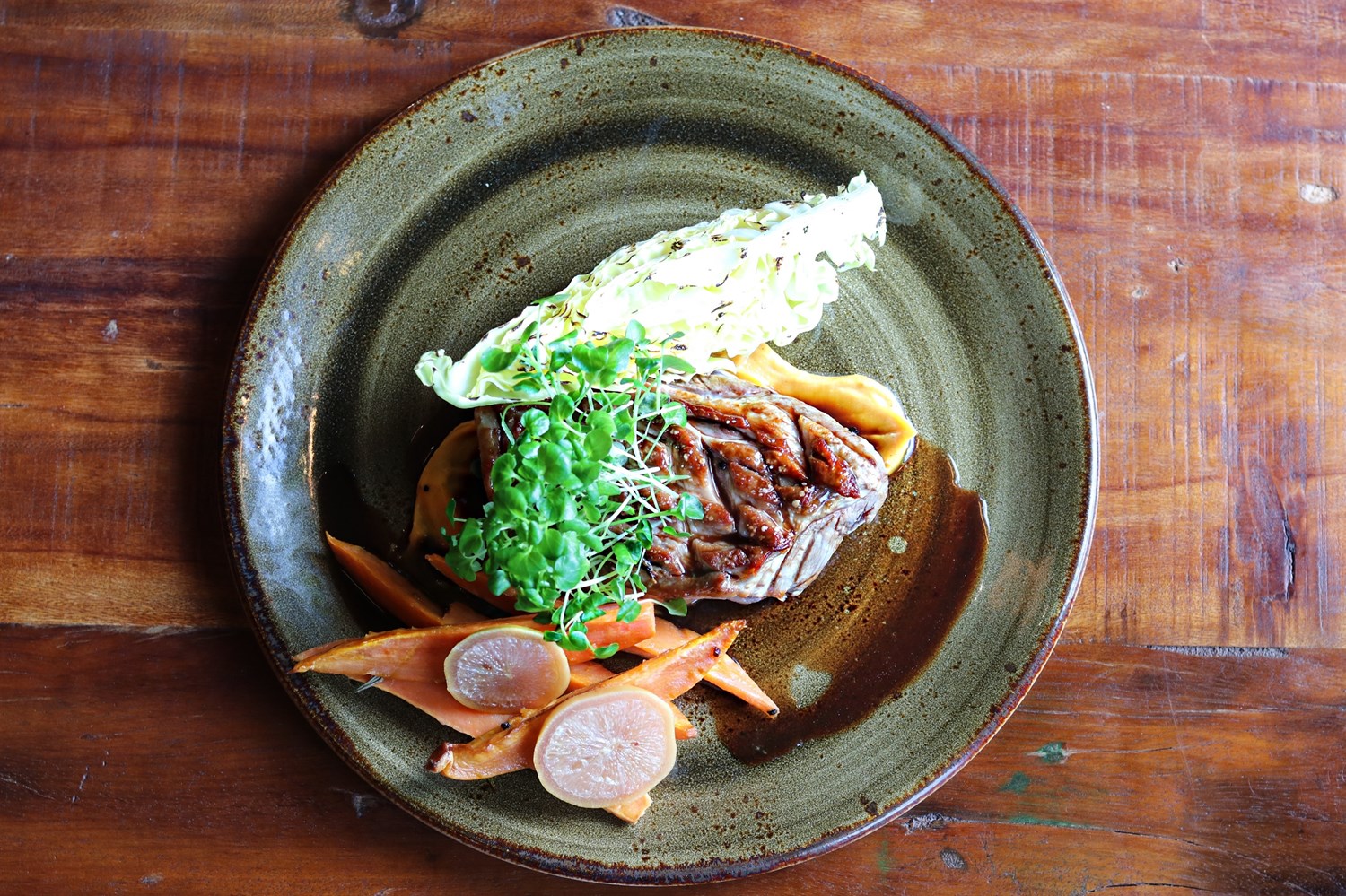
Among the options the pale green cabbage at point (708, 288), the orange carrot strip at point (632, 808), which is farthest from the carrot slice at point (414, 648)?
the pale green cabbage at point (708, 288)

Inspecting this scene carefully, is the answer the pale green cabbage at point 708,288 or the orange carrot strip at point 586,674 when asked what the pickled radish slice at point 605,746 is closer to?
the orange carrot strip at point 586,674

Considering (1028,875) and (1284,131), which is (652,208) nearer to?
(1284,131)

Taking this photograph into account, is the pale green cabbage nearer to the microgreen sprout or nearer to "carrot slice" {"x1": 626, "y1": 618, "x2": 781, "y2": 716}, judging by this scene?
the microgreen sprout

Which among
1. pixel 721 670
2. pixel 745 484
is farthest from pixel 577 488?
pixel 721 670

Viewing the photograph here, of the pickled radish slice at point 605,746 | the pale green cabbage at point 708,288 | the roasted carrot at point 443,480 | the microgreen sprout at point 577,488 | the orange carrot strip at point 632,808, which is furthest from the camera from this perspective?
the roasted carrot at point 443,480

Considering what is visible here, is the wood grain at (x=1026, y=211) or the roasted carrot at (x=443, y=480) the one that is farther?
the wood grain at (x=1026, y=211)

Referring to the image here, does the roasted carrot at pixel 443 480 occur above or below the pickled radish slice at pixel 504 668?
above

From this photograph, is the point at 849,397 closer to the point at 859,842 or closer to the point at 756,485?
the point at 756,485
